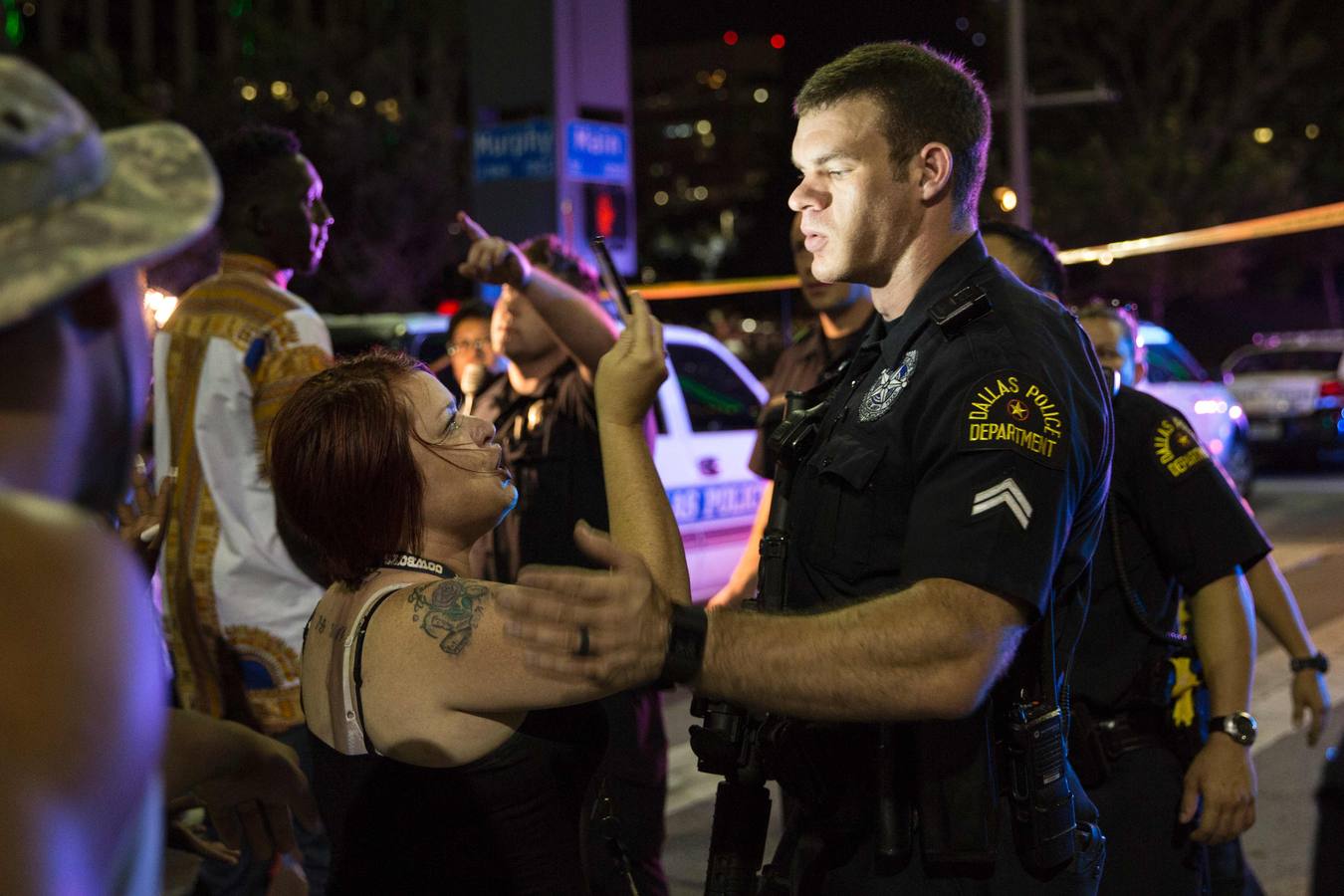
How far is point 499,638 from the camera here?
229cm

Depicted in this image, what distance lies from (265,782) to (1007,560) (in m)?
1.28

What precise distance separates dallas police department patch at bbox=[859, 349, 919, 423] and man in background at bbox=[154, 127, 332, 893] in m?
1.86

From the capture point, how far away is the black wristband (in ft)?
6.28

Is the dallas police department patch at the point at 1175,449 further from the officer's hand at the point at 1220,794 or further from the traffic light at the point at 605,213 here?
the traffic light at the point at 605,213

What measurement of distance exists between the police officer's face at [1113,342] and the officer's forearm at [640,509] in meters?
2.21

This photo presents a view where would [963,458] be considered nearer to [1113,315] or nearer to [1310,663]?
[1310,663]

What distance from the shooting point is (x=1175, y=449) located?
10.8 ft

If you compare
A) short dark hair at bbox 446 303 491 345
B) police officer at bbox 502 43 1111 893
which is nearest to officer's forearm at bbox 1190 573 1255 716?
police officer at bbox 502 43 1111 893

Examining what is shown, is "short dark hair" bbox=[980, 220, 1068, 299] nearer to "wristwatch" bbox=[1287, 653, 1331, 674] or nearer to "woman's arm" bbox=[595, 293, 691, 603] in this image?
"wristwatch" bbox=[1287, 653, 1331, 674]

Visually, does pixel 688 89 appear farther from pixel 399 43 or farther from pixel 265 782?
pixel 265 782

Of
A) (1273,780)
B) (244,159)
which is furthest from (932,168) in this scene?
(1273,780)

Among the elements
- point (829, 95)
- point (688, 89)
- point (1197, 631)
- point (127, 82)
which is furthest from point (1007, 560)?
point (127, 82)

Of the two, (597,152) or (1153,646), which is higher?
(597,152)

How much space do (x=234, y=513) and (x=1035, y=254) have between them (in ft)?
7.03
